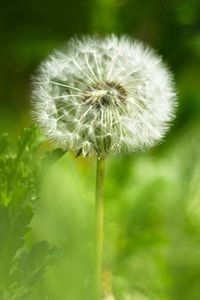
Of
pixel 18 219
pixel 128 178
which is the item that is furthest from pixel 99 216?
pixel 128 178

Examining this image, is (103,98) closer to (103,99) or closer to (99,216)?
(103,99)

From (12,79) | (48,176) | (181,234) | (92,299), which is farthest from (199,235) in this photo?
(12,79)

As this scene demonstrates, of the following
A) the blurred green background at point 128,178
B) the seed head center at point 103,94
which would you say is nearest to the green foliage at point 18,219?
the blurred green background at point 128,178

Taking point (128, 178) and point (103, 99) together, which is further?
point (128, 178)

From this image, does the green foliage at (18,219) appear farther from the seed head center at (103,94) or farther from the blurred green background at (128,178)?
the seed head center at (103,94)

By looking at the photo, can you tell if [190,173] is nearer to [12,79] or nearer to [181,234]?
[181,234]

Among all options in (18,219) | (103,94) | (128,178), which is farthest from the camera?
(128,178)
